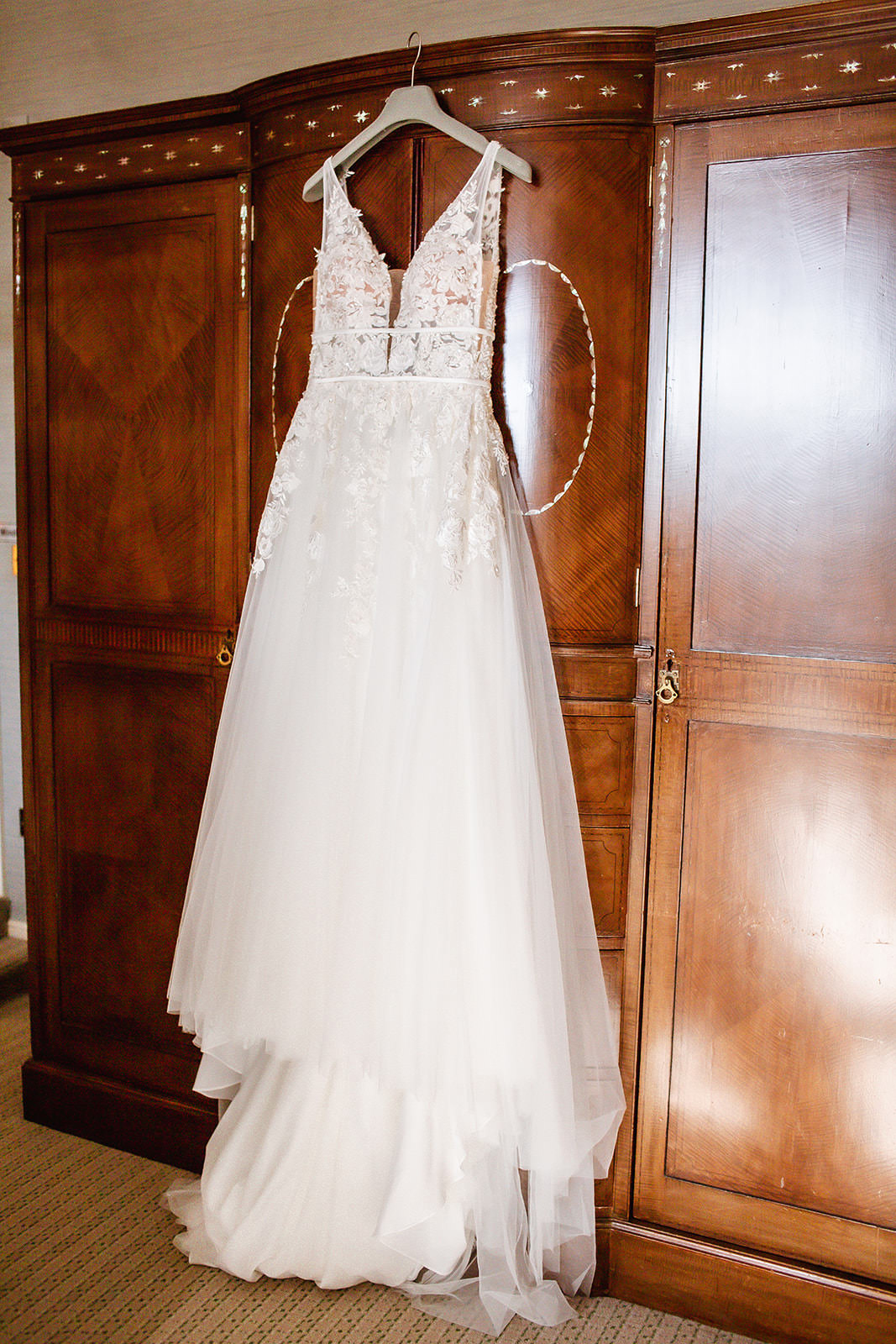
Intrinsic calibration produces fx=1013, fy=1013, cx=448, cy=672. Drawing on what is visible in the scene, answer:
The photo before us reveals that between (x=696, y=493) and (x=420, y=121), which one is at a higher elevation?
(x=420, y=121)

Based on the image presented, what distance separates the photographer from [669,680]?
5.90 ft

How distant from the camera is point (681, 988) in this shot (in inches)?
72.5

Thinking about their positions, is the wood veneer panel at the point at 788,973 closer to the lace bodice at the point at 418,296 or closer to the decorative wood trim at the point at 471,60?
the lace bodice at the point at 418,296

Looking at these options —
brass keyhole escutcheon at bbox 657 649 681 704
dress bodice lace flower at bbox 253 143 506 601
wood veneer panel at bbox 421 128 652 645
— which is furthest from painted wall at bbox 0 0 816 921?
brass keyhole escutcheon at bbox 657 649 681 704

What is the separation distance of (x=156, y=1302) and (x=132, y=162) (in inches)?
87.7

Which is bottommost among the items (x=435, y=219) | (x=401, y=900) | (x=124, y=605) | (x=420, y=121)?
(x=401, y=900)

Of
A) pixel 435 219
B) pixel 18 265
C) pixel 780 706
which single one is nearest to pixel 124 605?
pixel 18 265

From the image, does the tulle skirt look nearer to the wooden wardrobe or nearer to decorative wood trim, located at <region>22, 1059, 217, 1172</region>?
the wooden wardrobe

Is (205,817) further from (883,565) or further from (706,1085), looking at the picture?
(883,565)

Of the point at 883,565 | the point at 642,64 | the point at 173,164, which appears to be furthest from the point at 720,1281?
the point at 173,164

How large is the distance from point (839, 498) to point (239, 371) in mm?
1175

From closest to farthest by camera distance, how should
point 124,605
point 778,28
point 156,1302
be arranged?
1. point 778,28
2. point 156,1302
3. point 124,605

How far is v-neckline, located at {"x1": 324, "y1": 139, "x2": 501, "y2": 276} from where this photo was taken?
1717 millimetres

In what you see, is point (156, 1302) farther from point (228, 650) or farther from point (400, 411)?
point (400, 411)
